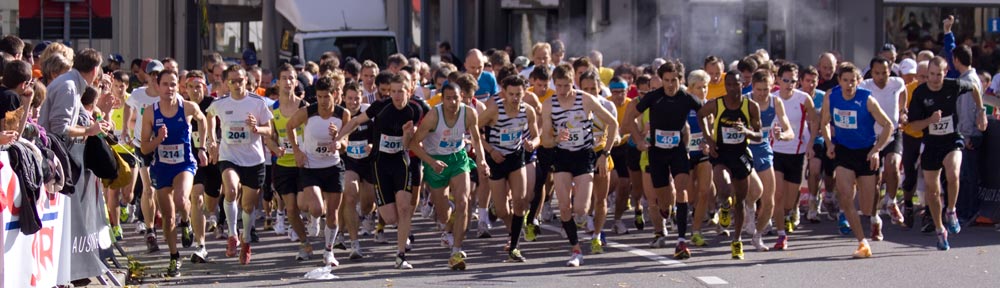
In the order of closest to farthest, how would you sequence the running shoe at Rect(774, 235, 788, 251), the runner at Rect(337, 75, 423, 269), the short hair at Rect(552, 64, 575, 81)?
1. the runner at Rect(337, 75, 423, 269)
2. the short hair at Rect(552, 64, 575, 81)
3. the running shoe at Rect(774, 235, 788, 251)

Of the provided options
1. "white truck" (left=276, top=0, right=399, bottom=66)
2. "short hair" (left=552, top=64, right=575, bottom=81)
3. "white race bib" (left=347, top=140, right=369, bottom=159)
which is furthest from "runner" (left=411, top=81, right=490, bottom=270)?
"white truck" (left=276, top=0, right=399, bottom=66)

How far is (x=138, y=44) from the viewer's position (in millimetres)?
37719

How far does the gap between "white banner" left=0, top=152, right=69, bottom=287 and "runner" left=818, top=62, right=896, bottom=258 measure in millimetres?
5990

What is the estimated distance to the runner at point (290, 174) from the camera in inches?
488

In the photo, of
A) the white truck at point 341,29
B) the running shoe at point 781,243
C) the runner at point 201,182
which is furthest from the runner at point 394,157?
the white truck at point 341,29

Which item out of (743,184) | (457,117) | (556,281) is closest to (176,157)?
(457,117)

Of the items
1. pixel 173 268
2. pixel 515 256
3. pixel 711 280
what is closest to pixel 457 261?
pixel 515 256

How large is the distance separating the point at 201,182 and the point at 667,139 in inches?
150

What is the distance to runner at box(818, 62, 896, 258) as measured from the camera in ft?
41.3

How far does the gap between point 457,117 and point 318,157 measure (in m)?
1.11

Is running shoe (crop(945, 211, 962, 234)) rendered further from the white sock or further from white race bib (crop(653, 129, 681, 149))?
the white sock

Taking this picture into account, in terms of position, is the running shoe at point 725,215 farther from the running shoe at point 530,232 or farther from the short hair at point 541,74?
the short hair at point 541,74

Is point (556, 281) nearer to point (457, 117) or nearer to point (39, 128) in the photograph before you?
point (457, 117)

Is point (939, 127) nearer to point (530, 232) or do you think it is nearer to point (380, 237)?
point (530, 232)
